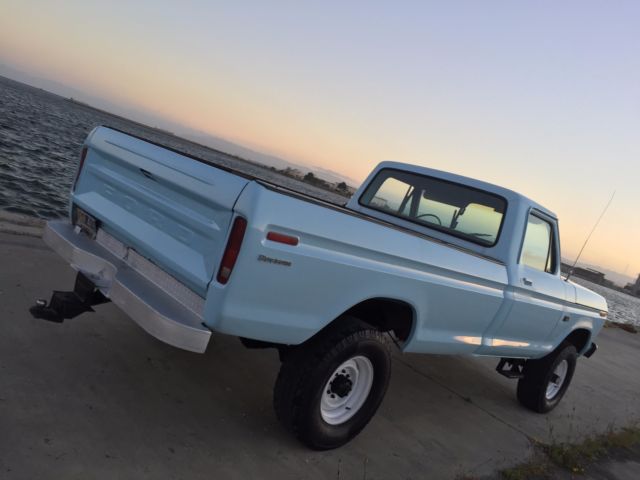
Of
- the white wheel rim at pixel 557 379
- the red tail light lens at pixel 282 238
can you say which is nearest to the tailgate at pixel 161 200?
the red tail light lens at pixel 282 238

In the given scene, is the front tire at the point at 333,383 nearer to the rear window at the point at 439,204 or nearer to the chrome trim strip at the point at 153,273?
the chrome trim strip at the point at 153,273

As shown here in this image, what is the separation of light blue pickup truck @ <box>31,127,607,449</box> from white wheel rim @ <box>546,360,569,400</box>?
1.68 meters

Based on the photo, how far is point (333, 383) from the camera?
3320 millimetres

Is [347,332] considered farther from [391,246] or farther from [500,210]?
[500,210]

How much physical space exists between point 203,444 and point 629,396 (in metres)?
7.08

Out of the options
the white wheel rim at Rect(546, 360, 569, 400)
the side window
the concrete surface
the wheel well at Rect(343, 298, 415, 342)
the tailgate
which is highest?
the side window

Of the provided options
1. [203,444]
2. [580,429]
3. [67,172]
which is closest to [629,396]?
[580,429]

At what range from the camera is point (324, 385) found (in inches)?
122

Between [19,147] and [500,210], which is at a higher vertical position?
[500,210]

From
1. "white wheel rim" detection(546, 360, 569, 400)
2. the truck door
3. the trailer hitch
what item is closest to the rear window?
the truck door

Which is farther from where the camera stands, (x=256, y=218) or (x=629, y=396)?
(x=629, y=396)

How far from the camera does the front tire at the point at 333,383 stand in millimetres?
3084

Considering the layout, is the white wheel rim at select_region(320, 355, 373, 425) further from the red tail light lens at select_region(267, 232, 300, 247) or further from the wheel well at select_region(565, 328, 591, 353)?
the wheel well at select_region(565, 328, 591, 353)

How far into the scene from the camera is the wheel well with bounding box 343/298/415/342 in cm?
360
